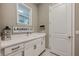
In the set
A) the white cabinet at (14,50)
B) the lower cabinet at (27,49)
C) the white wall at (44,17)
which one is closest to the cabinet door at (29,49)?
the lower cabinet at (27,49)

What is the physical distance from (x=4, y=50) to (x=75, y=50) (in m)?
1.30

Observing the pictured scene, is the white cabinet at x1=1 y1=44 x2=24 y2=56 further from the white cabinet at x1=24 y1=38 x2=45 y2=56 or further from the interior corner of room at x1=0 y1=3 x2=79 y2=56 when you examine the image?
the white cabinet at x1=24 y1=38 x2=45 y2=56

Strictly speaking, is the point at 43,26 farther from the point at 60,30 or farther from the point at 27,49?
the point at 27,49

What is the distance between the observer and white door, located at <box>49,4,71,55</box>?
1.77 meters

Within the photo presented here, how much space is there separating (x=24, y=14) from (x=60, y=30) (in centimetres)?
75

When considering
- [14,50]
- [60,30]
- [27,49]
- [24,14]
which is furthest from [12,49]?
[60,30]

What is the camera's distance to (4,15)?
1.48 metres

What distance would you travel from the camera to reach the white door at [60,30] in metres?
1.77

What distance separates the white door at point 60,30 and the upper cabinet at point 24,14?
15.8 inches

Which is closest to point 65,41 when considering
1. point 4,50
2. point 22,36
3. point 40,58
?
point 40,58

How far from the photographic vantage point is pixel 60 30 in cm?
181

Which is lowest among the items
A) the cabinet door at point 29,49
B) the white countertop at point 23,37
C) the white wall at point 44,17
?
the cabinet door at point 29,49

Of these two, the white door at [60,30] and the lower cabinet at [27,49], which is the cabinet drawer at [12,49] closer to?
the lower cabinet at [27,49]

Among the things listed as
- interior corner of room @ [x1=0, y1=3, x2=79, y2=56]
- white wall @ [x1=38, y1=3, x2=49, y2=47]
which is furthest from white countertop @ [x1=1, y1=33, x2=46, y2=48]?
white wall @ [x1=38, y1=3, x2=49, y2=47]
